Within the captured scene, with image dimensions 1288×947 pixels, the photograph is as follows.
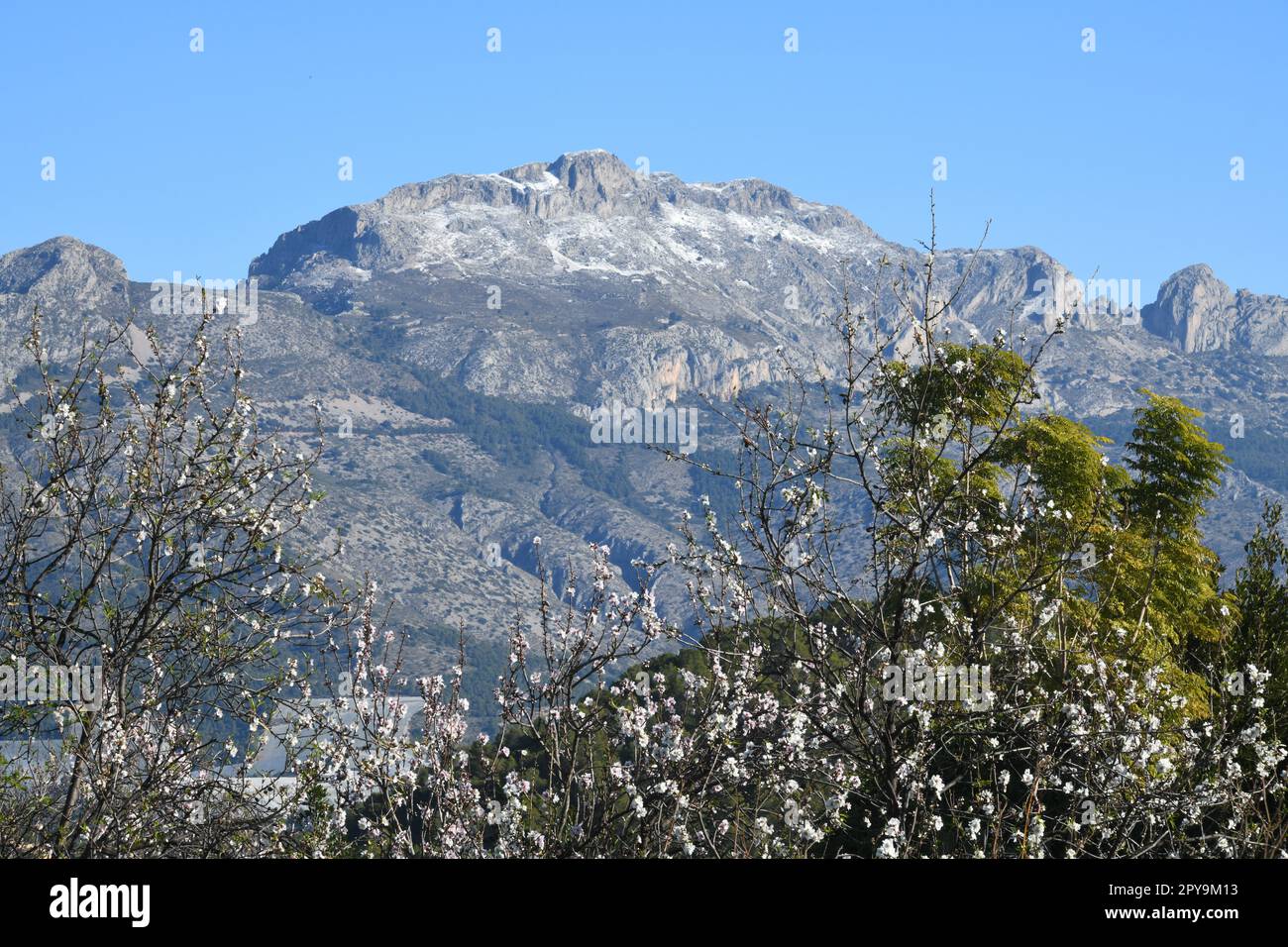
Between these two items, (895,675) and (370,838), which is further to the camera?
(370,838)

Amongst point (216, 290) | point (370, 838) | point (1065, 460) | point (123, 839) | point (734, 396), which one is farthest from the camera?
point (1065, 460)

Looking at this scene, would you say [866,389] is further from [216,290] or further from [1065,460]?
[1065,460]

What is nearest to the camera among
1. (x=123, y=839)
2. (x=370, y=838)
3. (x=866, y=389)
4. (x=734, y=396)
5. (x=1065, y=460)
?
(x=123, y=839)

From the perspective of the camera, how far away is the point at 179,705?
9.30m

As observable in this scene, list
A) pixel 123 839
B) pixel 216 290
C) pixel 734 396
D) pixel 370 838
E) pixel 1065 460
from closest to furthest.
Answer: pixel 123 839 → pixel 370 838 → pixel 734 396 → pixel 216 290 → pixel 1065 460

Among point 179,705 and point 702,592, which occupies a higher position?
point 702,592

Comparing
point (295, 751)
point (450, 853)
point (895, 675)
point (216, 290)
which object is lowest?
point (450, 853)

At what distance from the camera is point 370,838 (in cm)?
822

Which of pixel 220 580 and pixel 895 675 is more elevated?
pixel 220 580

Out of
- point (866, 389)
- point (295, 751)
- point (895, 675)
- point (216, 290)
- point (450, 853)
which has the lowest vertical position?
point (450, 853)

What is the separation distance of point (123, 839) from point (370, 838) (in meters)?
1.46
